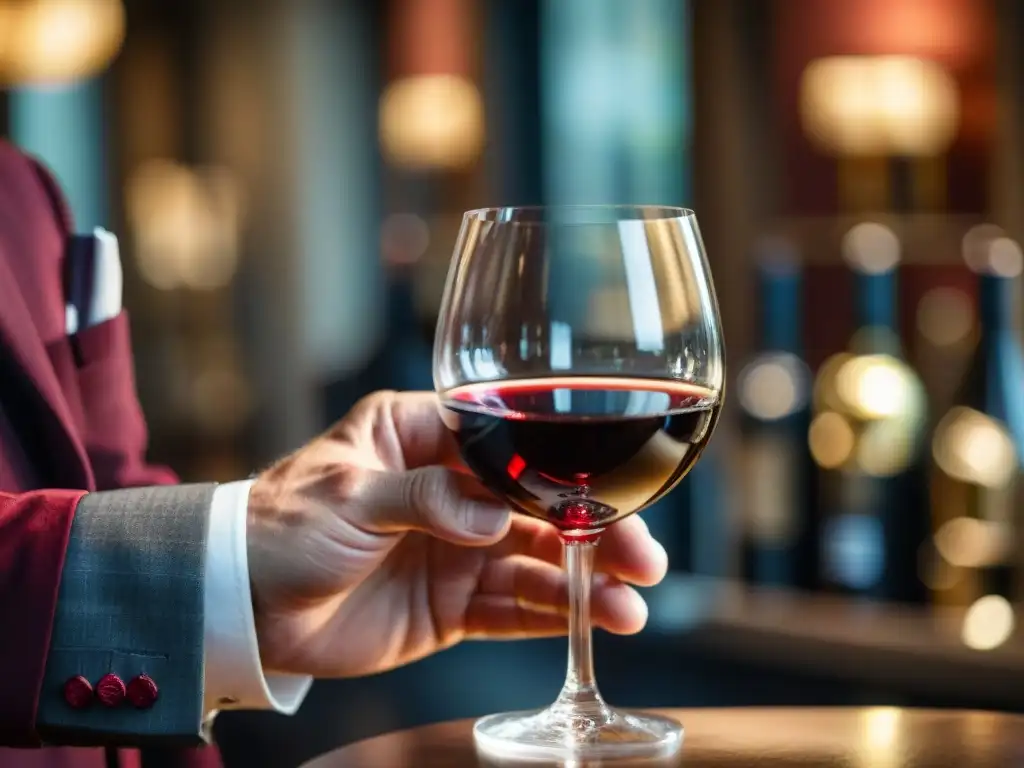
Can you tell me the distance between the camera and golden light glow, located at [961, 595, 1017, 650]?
83.0 inches

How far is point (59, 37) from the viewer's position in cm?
429

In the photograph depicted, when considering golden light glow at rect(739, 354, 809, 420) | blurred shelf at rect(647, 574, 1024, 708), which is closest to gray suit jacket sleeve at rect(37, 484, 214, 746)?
blurred shelf at rect(647, 574, 1024, 708)

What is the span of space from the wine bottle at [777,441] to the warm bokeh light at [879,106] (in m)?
0.22

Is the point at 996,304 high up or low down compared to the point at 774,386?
up

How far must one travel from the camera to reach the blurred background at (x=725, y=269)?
2.22 metres

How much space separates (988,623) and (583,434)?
1.58 metres

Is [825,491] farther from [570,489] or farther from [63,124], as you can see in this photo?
[63,124]

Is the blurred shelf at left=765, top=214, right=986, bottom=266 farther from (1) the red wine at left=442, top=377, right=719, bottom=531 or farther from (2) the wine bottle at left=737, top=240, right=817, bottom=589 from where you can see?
(1) the red wine at left=442, top=377, right=719, bottom=531

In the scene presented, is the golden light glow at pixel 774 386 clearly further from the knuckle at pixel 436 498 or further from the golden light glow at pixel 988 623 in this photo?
the knuckle at pixel 436 498

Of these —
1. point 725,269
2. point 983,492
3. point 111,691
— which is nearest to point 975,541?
point 983,492

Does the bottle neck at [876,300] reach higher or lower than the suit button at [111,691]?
higher

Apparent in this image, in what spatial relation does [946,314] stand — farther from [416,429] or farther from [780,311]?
[416,429]

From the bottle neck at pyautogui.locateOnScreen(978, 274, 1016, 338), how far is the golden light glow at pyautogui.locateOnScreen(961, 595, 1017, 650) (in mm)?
398

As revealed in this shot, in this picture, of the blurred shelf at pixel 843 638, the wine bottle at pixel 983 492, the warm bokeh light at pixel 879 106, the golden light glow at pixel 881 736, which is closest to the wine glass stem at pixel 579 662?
the golden light glow at pixel 881 736
